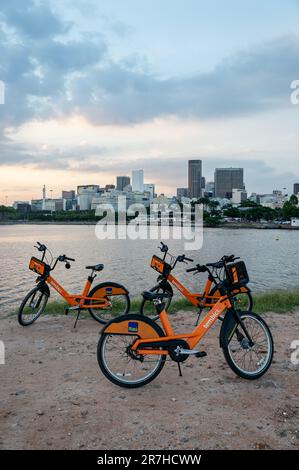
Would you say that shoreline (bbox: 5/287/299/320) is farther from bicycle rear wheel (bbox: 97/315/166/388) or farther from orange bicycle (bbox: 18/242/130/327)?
bicycle rear wheel (bbox: 97/315/166/388)

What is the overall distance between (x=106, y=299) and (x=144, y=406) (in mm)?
3432

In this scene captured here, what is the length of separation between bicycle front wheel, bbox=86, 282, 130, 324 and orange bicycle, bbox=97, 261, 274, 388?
244cm

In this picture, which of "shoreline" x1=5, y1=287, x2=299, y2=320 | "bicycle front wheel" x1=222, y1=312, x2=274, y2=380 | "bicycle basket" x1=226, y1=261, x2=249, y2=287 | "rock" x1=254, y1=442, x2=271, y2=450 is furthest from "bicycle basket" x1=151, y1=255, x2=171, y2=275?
"rock" x1=254, y1=442, x2=271, y2=450

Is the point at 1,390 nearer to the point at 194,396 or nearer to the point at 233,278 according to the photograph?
the point at 194,396

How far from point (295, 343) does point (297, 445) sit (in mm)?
2958

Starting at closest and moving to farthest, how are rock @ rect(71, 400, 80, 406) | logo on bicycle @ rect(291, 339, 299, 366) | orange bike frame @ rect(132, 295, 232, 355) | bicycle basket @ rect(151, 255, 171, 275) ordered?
rock @ rect(71, 400, 80, 406) < orange bike frame @ rect(132, 295, 232, 355) < logo on bicycle @ rect(291, 339, 299, 366) < bicycle basket @ rect(151, 255, 171, 275)

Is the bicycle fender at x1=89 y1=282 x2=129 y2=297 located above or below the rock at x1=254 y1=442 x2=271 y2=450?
above

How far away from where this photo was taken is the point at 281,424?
3672 mm

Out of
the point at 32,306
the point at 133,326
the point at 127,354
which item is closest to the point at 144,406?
the point at 127,354

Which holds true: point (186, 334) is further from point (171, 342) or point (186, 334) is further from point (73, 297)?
point (73, 297)

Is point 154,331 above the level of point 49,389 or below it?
above

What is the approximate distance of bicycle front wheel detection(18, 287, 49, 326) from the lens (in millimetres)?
7320
